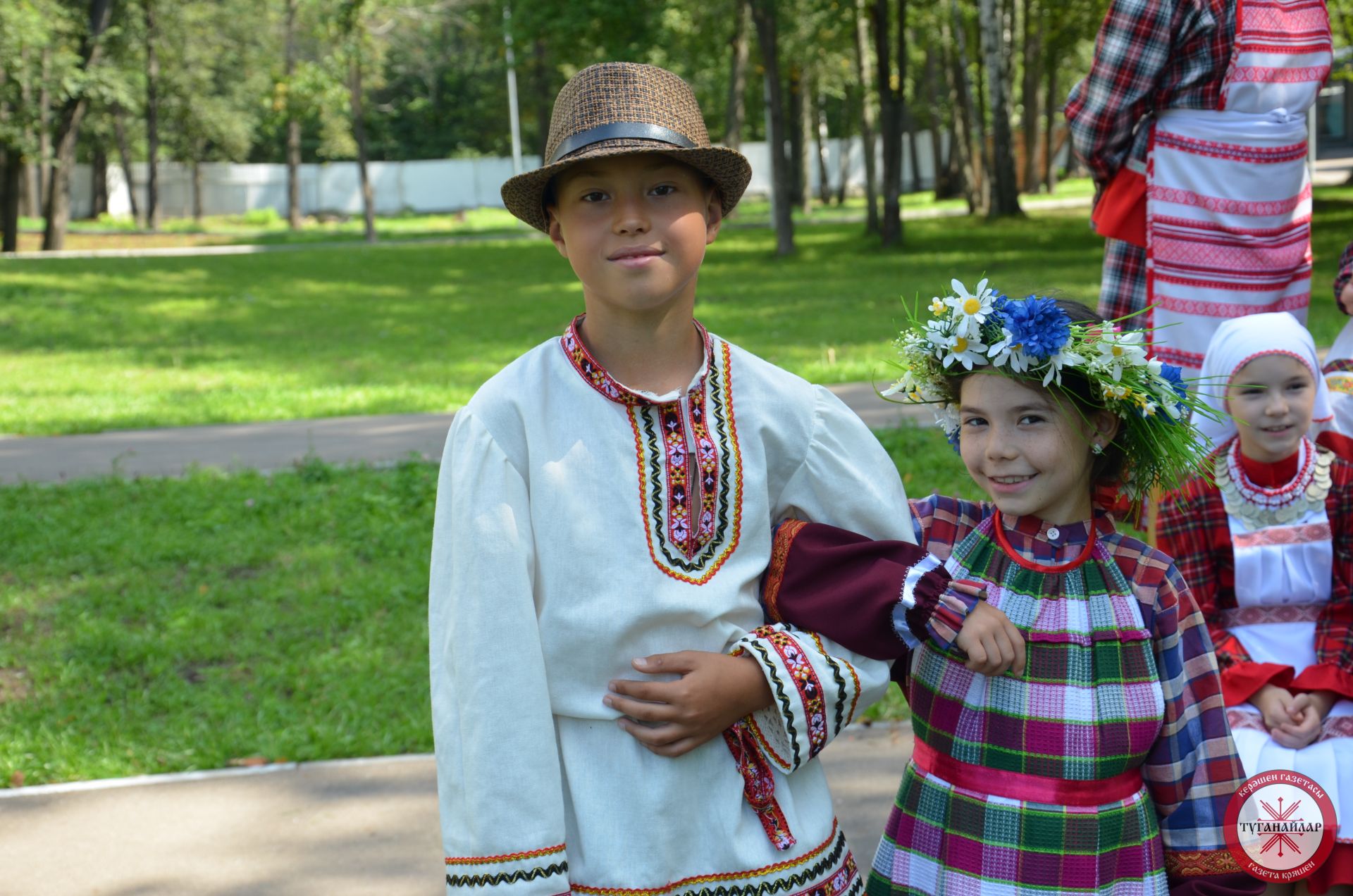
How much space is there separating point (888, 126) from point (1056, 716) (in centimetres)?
2114

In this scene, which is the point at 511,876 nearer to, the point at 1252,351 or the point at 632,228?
the point at 632,228

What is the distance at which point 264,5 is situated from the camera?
47344 mm

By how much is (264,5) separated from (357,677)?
156ft

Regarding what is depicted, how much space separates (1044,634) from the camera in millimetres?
2385

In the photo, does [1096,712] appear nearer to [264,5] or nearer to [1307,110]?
[1307,110]

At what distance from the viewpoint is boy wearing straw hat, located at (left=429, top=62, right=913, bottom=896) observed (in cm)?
210

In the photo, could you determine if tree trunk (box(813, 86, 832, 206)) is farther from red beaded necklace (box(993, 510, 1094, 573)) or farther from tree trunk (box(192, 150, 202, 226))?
red beaded necklace (box(993, 510, 1094, 573))

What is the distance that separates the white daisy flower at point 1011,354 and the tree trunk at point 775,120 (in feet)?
63.3

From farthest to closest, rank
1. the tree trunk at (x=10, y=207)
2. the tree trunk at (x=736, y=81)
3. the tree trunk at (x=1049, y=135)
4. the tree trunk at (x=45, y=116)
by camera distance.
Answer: the tree trunk at (x=1049, y=135)
the tree trunk at (x=10, y=207)
the tree trunk at (x=45, y=116)
the tree trunk at (x=736, y=81)

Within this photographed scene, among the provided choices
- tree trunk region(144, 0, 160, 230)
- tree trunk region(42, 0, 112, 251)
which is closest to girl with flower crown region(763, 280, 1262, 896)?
tree trunk region(42, 0, 112, 251)

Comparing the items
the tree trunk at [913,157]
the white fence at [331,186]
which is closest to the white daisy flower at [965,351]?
the tree trunk at [913,157]

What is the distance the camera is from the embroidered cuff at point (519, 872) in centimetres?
203

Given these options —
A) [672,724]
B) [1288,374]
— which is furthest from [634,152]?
[1288,374]

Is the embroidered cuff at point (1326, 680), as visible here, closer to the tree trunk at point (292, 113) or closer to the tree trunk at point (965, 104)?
the tree trunk at point (965, 104)
